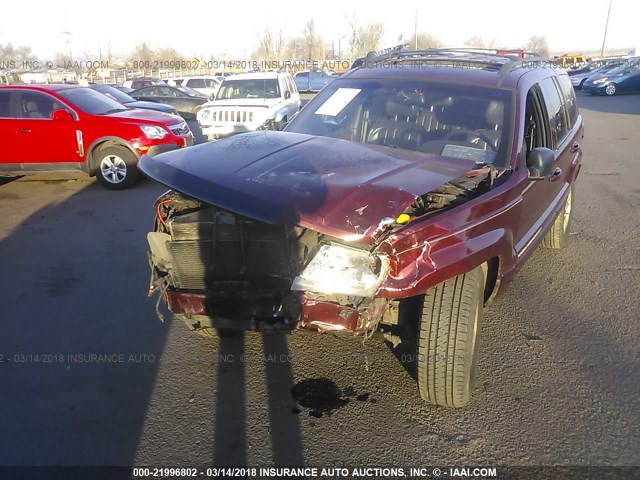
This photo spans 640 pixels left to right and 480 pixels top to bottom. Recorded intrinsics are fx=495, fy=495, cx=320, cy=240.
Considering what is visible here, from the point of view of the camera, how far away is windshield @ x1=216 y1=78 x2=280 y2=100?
498 inches

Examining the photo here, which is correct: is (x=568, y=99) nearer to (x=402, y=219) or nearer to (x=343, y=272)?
(x=402, y=219)

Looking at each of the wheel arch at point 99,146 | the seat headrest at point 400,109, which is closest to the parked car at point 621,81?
the wheel arch at point 99,146

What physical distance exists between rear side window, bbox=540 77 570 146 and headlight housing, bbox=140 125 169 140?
6.35m

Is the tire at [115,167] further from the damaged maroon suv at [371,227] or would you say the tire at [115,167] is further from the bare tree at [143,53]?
the bare tree at [143,53]

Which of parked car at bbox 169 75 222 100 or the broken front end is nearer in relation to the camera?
the broken front end

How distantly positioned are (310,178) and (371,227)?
1.81ft

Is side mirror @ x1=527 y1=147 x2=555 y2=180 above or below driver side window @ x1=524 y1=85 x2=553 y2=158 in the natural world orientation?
below

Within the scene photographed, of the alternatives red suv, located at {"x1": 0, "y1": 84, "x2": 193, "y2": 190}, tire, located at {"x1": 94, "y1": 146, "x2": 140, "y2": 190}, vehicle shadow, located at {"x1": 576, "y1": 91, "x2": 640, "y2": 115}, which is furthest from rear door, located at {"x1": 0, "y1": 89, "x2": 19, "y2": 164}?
vehicle shadow, located at {"x1": 576, "y1": 91, "x2": 640, "y2": 115}

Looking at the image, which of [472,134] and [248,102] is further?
[248,102]

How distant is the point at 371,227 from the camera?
227 cm

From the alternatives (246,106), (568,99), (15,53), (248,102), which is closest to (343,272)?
(568,99)

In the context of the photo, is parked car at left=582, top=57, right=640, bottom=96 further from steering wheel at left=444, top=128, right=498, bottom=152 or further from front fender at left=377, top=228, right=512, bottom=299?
front fender at left=377, top=228, right=512, bottom=299

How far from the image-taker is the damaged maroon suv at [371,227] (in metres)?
2.40

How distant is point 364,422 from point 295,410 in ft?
1.34
